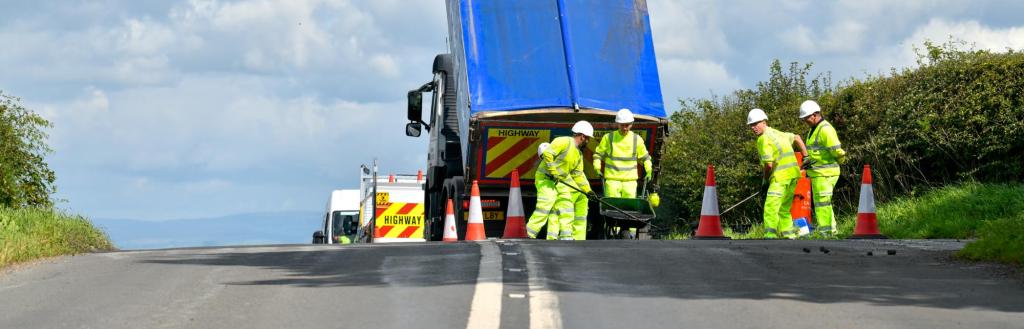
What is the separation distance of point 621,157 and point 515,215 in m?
1.38

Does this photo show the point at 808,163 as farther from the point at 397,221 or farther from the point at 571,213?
the point at 397,221

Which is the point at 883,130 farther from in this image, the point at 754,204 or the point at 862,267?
the point at 862,267

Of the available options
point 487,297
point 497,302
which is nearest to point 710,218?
point 487,297

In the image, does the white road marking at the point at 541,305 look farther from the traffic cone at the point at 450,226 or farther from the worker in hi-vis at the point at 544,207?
the traffic cone at the point at 450,226

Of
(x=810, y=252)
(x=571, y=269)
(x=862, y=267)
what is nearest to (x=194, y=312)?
(x=571, y=269)

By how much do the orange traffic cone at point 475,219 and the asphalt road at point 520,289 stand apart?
480 cm

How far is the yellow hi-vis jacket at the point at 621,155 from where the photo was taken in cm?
1662

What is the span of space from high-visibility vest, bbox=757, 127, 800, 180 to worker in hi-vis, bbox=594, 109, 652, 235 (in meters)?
1.33

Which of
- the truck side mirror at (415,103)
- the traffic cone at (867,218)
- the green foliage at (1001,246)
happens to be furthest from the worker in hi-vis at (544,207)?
the green foliage at (1001,246)

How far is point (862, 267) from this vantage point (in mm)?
10336

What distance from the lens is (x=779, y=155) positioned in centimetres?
1631

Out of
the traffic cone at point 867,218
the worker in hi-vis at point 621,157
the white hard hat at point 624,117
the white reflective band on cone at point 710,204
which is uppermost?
the white hard hat at point 624,117

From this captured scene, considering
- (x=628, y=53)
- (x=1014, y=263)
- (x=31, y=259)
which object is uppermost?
(x=628, y=53)

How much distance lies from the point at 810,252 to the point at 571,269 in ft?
9.04
